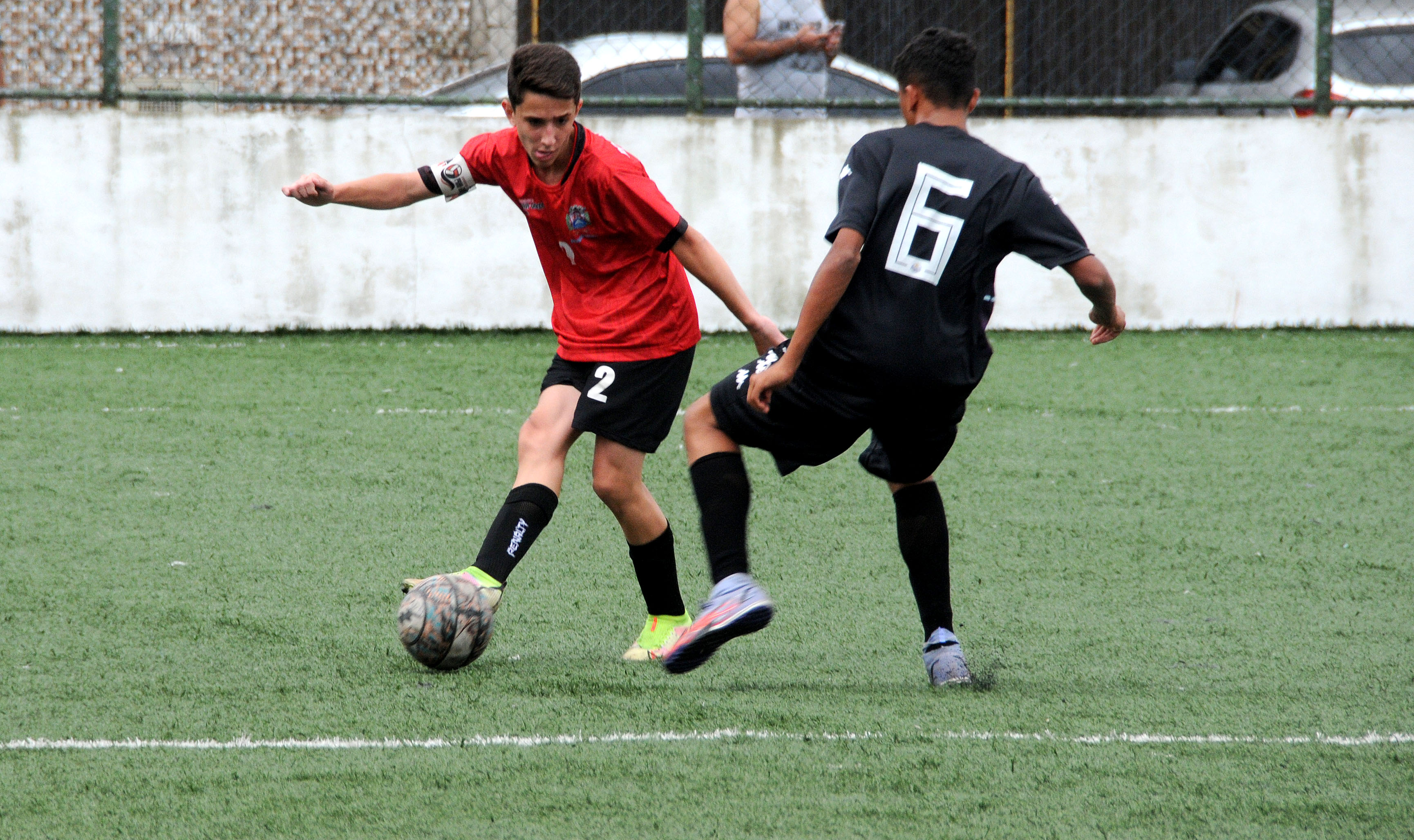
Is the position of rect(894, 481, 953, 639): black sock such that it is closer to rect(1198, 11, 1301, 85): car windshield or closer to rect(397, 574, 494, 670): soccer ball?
rect(397, 574, 494, 670): soccer ball

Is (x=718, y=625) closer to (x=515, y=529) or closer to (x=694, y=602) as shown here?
(x=515, y=529)

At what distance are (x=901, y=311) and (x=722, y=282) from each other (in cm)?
51

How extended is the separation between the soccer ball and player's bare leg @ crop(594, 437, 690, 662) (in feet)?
1.43

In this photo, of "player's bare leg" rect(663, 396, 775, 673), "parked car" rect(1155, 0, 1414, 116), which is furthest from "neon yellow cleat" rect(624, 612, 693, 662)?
"parked car" rect(1155, 0, 1414, 116)

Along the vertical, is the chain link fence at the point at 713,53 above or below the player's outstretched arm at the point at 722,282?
above

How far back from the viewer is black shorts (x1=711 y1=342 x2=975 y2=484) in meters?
3.44

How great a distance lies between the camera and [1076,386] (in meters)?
7.68

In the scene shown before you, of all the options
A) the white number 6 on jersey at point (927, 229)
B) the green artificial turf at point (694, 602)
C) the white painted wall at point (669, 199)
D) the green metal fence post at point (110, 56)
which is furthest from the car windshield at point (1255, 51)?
the white number 6 on jersey at point (927, 229)

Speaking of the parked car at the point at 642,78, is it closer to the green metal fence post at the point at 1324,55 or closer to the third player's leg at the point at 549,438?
the green metal fence post at the point at 1324,55

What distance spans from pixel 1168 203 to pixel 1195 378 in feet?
6.04

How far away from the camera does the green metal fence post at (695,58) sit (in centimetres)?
907

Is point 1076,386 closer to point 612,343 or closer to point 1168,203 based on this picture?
point 1168,203

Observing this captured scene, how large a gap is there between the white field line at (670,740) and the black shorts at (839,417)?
2.24ft

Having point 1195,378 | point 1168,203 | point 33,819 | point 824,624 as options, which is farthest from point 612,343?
point 1168,203
